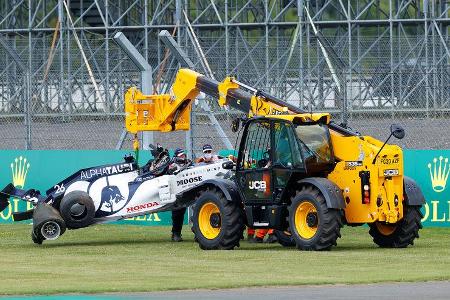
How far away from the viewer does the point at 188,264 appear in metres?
18.1

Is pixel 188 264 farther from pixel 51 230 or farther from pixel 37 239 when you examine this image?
pixel 37 239

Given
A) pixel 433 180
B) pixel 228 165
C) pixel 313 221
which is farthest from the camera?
pixel 433 180

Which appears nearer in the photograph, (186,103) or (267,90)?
(186,103)

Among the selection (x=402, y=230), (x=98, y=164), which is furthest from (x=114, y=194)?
(x=402, y=230)

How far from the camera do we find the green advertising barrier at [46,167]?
25.6m

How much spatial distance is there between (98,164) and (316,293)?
11.7 meters

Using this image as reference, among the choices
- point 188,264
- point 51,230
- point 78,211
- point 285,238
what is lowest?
point 188,264

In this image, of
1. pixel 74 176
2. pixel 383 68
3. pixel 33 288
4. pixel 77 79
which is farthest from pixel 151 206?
pixel 77 79

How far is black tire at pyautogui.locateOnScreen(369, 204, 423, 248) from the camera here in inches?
786

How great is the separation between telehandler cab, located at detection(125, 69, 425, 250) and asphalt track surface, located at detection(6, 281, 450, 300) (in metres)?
4.27

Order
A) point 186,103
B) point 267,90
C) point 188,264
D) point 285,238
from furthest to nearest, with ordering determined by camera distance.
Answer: point 267,90
point 186,103
point 285,238
point 188,264

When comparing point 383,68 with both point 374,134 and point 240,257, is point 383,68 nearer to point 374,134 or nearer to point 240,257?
point 374,134

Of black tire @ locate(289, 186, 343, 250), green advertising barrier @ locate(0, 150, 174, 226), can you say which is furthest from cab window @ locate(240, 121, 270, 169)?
green advertising barrier @ locate(0, 150, 174, 226)

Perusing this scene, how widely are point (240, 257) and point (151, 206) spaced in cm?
324
